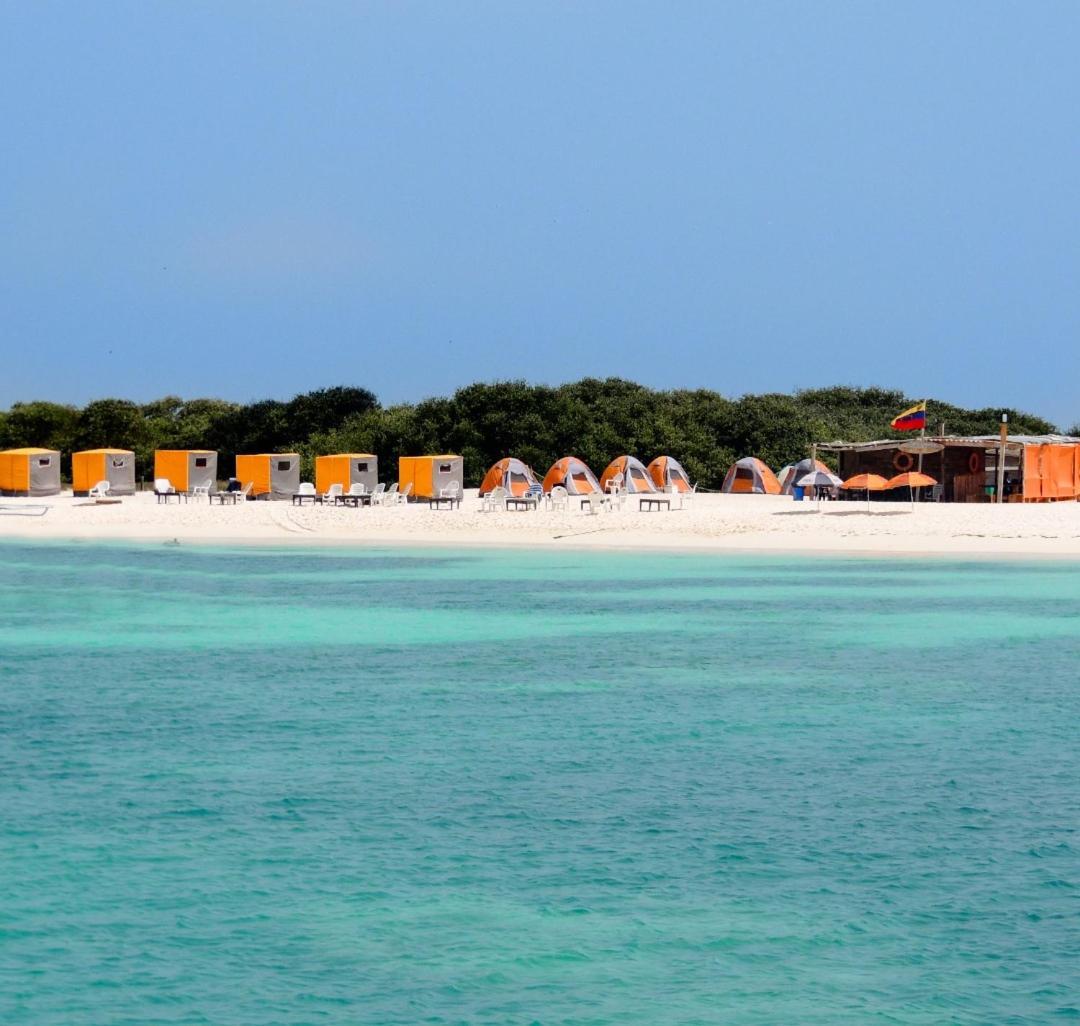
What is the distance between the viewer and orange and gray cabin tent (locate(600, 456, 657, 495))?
1606 inches

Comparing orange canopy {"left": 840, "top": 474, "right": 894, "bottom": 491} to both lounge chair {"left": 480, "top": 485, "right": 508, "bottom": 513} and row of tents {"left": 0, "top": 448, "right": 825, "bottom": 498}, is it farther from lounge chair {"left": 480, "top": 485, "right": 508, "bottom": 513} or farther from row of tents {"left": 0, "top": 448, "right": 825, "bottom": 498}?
lounge chair {"left": 480, "top": 485, "right": 508, "bottom": 513}

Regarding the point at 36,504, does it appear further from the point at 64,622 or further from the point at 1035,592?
the point at 1035,592

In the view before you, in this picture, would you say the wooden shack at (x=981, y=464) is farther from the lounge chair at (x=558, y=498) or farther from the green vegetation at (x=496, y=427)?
the green vegetation at (x=496, y=427)

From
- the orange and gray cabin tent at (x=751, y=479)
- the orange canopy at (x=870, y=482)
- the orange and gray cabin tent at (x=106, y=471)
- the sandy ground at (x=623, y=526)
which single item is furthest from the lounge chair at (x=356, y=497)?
the orange canopy at (x=870, y=482)

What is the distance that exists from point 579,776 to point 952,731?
3328 millimetres

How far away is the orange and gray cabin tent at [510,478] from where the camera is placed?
3928 centimetres

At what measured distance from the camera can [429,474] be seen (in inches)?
1512

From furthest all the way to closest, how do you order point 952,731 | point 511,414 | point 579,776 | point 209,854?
point 511,414 < point 952,731 < point 579,776 < point 209,854

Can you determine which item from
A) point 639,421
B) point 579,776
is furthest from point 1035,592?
point 639,421

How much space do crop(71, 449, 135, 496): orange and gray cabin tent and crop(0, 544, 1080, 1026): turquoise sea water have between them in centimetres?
2450

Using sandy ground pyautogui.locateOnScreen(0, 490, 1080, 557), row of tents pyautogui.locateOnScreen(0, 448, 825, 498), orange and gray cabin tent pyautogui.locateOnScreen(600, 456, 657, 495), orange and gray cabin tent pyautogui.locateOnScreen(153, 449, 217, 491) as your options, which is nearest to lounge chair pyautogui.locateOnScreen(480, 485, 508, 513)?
sandy ground pyautogui.locateOnScreen(0, 490, 1080, 557)

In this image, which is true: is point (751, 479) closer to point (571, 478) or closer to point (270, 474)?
point (571, 478)

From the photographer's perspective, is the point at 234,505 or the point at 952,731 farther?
the point at 234,505

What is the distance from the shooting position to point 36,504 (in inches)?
1524
